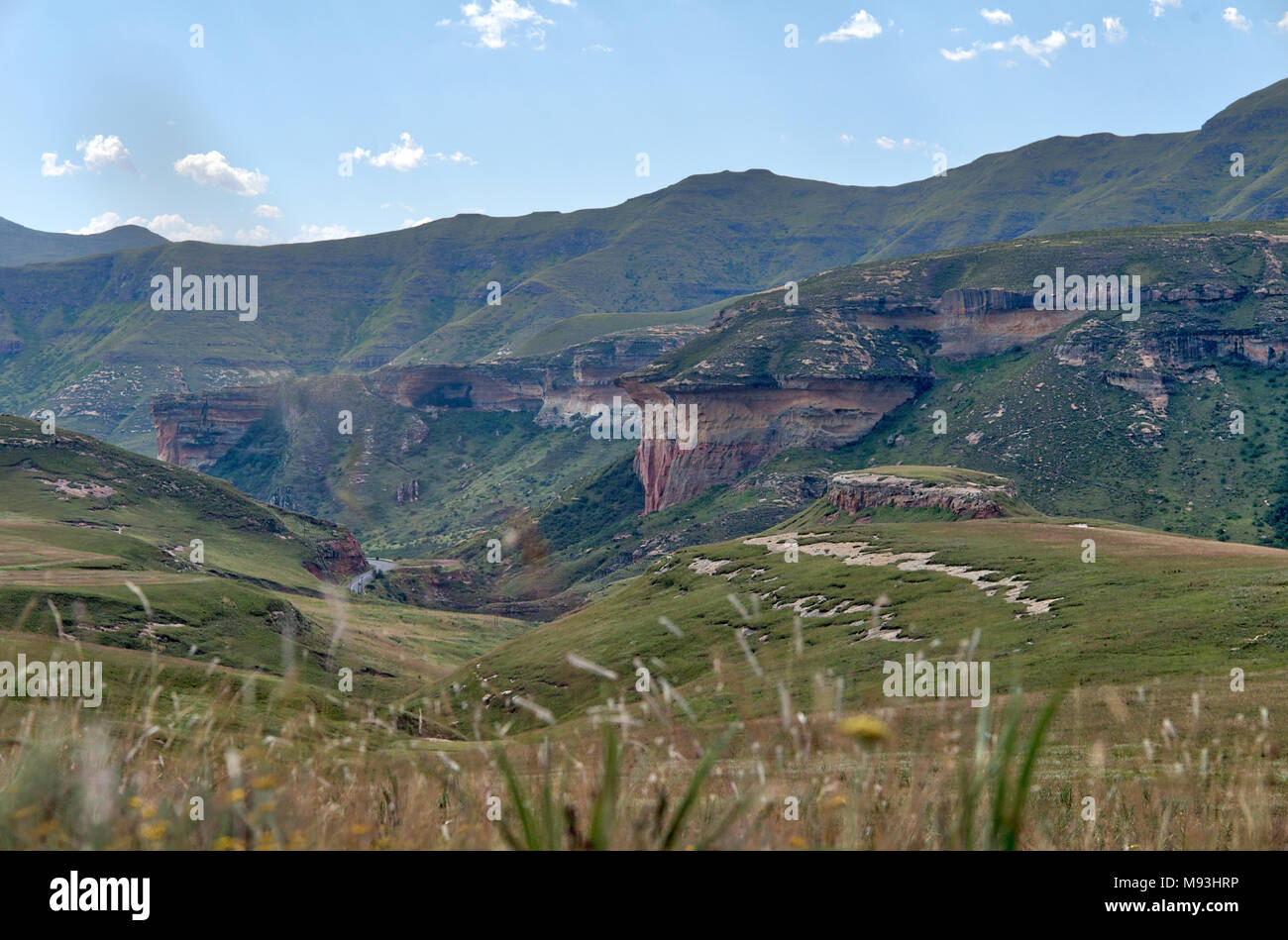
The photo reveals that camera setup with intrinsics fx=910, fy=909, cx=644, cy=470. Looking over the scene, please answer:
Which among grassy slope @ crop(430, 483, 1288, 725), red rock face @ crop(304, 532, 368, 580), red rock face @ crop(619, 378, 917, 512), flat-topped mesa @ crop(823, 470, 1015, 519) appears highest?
red rock face @ crop(619, 378, 917, 512)

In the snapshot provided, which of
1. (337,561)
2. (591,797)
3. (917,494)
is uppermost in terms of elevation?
(591,797)

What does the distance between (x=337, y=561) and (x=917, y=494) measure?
84.5m

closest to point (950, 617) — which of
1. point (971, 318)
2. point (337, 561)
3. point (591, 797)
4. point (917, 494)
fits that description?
point (591, 797)

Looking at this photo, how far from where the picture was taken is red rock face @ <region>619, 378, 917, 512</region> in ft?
465

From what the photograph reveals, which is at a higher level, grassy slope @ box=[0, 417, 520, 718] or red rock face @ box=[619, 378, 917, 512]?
red rock face @ box=[619, 378, 917, 512]

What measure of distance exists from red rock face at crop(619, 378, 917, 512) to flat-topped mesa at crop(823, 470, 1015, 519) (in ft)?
152

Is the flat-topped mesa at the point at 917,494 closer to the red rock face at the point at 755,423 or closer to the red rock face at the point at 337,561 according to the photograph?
the red rock face at the point at 755,423

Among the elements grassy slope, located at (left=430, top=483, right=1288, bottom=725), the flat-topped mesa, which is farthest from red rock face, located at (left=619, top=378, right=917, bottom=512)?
grassy slope, located at (left=430, top=483, right=1288, bottom=725)

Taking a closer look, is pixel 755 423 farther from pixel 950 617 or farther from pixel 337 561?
pixel 950 617

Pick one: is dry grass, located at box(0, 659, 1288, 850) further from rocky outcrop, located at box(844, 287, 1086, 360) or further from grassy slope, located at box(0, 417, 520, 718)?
rocky outcrop, located at box(844, 287, 1086, 360)

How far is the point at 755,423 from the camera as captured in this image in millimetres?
146750
